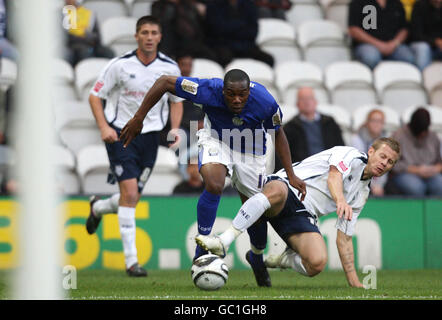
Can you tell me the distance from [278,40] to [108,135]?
4.97 metres

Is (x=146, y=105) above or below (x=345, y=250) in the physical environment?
above

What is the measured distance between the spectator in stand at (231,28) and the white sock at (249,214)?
17.6ft

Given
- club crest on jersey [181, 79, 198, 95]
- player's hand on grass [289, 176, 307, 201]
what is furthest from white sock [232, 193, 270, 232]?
club crest on jersey [181, 79, 198, 95]

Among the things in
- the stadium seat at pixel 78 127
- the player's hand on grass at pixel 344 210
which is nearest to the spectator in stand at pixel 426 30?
the stadium seat at pixel 78 127

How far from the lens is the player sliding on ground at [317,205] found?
6.07m

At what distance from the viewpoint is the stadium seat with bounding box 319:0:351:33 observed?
40.7ft

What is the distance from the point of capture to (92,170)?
942cm

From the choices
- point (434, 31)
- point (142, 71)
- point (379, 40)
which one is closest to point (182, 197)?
point (142, 71)

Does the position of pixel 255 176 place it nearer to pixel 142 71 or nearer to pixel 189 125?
pixel 142 71

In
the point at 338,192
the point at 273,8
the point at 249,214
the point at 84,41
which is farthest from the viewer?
the point at 273,8

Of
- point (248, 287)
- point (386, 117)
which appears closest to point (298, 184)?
point (248, 287)

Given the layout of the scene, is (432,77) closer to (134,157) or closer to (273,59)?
(273,59)

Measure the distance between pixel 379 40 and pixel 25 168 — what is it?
399 inches

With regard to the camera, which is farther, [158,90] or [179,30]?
[179,30]
